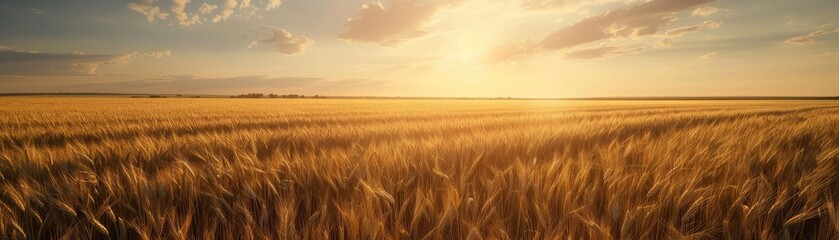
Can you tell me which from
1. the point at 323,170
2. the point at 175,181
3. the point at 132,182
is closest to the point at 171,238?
the point at 175,181

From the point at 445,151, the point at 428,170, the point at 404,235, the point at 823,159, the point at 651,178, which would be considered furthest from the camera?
the point at 445,151

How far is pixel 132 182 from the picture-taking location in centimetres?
156

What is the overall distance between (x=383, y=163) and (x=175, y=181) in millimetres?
999

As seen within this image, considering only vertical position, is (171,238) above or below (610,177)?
below

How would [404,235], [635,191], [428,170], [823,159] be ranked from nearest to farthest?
1. [404,235]
2. [635,191]
3. [428,170]
4. [823,159]

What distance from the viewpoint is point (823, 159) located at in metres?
2.10

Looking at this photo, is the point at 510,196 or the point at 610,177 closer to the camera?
the point at 510,196

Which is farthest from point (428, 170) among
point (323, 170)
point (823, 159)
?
point (823, 159)

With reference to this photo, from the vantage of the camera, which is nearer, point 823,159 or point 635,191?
point 635,191

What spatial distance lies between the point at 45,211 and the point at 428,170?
1.63 metres

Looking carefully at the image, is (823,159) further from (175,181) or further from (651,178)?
(175,181)

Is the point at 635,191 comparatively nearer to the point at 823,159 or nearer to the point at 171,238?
the point at 823,159

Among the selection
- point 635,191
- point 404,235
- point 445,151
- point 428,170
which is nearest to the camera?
point 404,235

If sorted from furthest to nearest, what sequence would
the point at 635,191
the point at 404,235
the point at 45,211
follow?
the point at 635,191 < the point at 45,211 < the point at 404,235
